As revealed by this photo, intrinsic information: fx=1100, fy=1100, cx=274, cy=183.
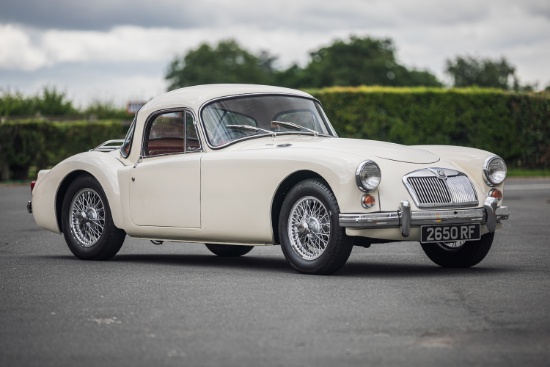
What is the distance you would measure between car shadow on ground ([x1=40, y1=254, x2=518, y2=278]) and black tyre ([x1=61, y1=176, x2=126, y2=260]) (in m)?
0.16

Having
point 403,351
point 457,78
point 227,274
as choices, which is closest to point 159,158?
point 227,274

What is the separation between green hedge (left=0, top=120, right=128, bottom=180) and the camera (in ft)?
107

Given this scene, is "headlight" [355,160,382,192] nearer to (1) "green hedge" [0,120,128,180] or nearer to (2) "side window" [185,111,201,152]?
(2) "side window" [185,111,201,152]

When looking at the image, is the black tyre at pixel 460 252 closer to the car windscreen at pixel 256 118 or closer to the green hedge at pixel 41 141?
the car windscreen at pixel 256 118

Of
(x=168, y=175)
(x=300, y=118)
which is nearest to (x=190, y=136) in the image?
(x=168, y=175)

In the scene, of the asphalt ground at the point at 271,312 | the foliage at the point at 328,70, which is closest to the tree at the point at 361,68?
the foliage at the point at 328,70

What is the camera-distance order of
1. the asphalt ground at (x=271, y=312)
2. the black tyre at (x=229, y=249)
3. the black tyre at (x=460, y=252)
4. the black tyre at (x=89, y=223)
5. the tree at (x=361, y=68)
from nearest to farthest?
the asphalt ground at (x=271, y=312) < the black tyre at (x=460, y=252) < the black tyre at (x=89, y=223) < the black tyre at (x=229, y=249) < the tree at (x=361, y=68)

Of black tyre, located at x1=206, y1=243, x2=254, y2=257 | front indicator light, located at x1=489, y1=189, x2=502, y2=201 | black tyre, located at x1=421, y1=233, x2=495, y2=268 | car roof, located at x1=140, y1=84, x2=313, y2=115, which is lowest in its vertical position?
black tyre, located at x1=206, y1=243, x2=254, y2=257

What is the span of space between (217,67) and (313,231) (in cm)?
9652

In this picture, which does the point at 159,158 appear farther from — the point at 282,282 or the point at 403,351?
the point at 403,351

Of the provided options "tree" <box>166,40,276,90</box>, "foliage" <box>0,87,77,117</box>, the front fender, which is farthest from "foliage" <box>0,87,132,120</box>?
"tree" <box>166,40,276,90</box>

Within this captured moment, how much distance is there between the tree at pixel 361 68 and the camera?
286 feet

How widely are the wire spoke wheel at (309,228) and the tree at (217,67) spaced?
90.3 m

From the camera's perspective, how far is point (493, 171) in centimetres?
995
